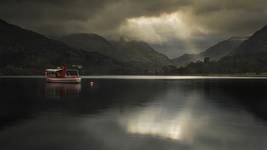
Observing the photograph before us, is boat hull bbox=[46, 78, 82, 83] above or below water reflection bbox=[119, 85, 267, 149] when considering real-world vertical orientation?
above

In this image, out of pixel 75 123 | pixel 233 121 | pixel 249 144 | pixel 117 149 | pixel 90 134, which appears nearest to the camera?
pixel 117 149

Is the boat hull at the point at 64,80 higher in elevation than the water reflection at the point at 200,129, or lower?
higher

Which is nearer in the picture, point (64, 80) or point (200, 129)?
point (200, 129)

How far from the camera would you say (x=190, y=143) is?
19750 mm

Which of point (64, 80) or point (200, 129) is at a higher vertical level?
point (64, 80)

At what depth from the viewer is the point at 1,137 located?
20.9 meters

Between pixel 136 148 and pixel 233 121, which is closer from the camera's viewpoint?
pixel 136 148

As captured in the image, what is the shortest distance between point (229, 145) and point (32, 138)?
14.5 m

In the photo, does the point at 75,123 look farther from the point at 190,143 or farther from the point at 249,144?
the point at 249,144

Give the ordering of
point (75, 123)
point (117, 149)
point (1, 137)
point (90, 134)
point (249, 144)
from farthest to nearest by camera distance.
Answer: point (75, 123) → point (90, 134) → point (1, 137) → point (249, 144) → point (117, 149)

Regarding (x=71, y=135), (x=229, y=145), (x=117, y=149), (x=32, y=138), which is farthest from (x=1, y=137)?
(x=229, y=145)

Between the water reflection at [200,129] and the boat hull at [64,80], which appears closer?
the water reflection at [200,129]

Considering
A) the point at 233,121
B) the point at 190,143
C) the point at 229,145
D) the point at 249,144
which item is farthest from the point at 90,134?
the point at 233,121

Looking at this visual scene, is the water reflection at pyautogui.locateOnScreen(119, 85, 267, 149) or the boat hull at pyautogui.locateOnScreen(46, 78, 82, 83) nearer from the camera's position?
the water reflection at pyautogui.locateOnScreen(119, 85, 267, 149)
